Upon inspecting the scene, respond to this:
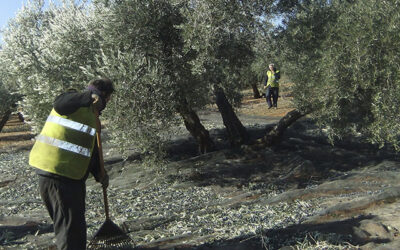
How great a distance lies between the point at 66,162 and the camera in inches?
173

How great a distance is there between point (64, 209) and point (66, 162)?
0.47 meters

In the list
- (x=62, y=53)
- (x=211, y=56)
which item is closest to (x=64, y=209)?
(x=211, y=56)

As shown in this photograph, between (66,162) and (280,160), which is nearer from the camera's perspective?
(66,162)

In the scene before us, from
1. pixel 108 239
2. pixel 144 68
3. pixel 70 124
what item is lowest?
pixel 108 239

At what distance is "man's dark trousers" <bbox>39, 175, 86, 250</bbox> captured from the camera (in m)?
4.38

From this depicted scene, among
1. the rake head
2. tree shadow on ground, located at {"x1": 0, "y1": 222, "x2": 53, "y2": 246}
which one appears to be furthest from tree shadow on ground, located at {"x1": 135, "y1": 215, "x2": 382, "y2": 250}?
tree shadow on ground, located at {"x1": 0, "y1": 222, "x2": 53, "y2": 246}

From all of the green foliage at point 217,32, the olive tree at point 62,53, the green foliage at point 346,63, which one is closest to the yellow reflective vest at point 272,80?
the green foliage at point 346,63

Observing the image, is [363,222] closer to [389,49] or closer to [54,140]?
[54,140]

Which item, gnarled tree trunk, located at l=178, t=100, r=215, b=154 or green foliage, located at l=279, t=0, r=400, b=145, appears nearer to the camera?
green foliage, located at l=279, t=0, r=400, b=145

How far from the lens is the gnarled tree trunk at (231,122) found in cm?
1296

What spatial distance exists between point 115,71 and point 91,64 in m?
1.69

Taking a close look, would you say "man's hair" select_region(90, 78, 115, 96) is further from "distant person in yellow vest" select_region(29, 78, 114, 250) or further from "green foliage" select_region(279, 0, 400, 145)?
"green foliage" select_region(279, 0, 400, 145)

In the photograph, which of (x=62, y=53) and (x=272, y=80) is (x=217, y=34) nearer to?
(x=62, y=53)

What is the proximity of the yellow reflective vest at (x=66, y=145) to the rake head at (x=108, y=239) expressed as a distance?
3.04 ft
